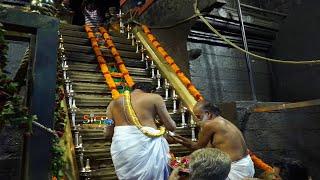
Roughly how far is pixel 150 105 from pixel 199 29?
168 inches

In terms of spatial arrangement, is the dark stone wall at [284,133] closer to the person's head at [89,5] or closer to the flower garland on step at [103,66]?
the flower garland on step at [103,66]

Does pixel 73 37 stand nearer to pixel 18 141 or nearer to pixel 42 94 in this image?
pixel 18 141

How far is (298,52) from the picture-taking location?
8.65 m

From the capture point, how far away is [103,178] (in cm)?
467

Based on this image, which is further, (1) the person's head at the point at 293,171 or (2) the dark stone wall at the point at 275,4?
(2) the dark stone wall at the point at 275,4

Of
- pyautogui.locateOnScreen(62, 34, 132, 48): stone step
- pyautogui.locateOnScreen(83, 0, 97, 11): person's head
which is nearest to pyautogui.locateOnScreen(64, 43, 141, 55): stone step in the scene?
pyautogui.locateOnScreen(62, 34, 132, 48): stone step

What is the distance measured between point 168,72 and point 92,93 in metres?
1.94

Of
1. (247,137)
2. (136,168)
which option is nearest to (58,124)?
(136,168)

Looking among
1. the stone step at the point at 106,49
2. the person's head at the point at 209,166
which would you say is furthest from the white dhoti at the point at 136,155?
the stone step at the point at 106,49

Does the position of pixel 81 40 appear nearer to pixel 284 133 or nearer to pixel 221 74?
pixel 221 74

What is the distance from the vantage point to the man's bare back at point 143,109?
4.20 meters

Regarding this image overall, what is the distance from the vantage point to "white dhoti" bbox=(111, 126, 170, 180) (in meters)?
4.03

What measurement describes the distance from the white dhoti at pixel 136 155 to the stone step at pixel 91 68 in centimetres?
343

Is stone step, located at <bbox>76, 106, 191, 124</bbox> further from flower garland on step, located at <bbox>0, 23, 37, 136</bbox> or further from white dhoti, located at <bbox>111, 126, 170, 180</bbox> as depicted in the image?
flower garland on step, located at <bbox>0, 23, 37, 136</bbox>
